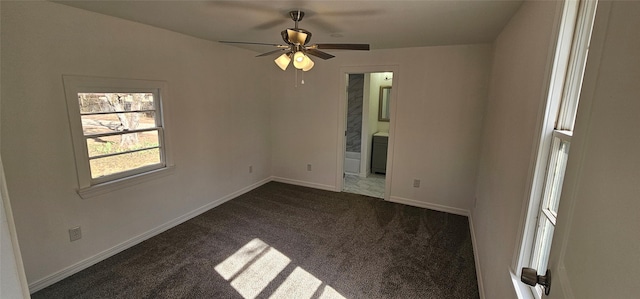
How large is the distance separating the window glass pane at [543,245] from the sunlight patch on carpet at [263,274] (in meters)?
1.39

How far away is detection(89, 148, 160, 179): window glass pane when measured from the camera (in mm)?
2606

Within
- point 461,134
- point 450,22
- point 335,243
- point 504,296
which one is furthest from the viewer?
point 461,134

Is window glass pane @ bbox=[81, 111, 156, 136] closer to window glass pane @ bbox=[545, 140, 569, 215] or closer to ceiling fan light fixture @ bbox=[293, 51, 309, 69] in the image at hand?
ceiling fan light fixture @ bbox=[293, 51, 309, 69]

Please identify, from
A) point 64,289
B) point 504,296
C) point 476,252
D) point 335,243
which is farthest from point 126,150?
point 476,252

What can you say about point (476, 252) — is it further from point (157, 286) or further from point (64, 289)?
point (64, 289)

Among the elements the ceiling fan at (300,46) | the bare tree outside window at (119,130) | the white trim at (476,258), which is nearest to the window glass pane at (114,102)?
→ the bare tree outside window at (119,130)

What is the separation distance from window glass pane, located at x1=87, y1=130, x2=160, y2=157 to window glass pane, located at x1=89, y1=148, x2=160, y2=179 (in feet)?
0.20

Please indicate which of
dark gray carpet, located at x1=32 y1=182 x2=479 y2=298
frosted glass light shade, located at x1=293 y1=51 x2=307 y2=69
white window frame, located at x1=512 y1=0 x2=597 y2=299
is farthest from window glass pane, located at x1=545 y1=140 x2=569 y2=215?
frosted glass light shade, located at x1=293 y1=51 x2=307 y2=69

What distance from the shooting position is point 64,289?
2246 mm

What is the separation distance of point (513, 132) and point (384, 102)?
Result: 3.99 m

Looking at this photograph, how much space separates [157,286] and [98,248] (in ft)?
2.77

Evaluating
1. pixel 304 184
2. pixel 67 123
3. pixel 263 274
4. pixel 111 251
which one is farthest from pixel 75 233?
pixel 304 184

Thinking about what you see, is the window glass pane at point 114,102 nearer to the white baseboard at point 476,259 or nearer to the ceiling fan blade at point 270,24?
the ceiling fan blade at point 270,24

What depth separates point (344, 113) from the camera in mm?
4363
